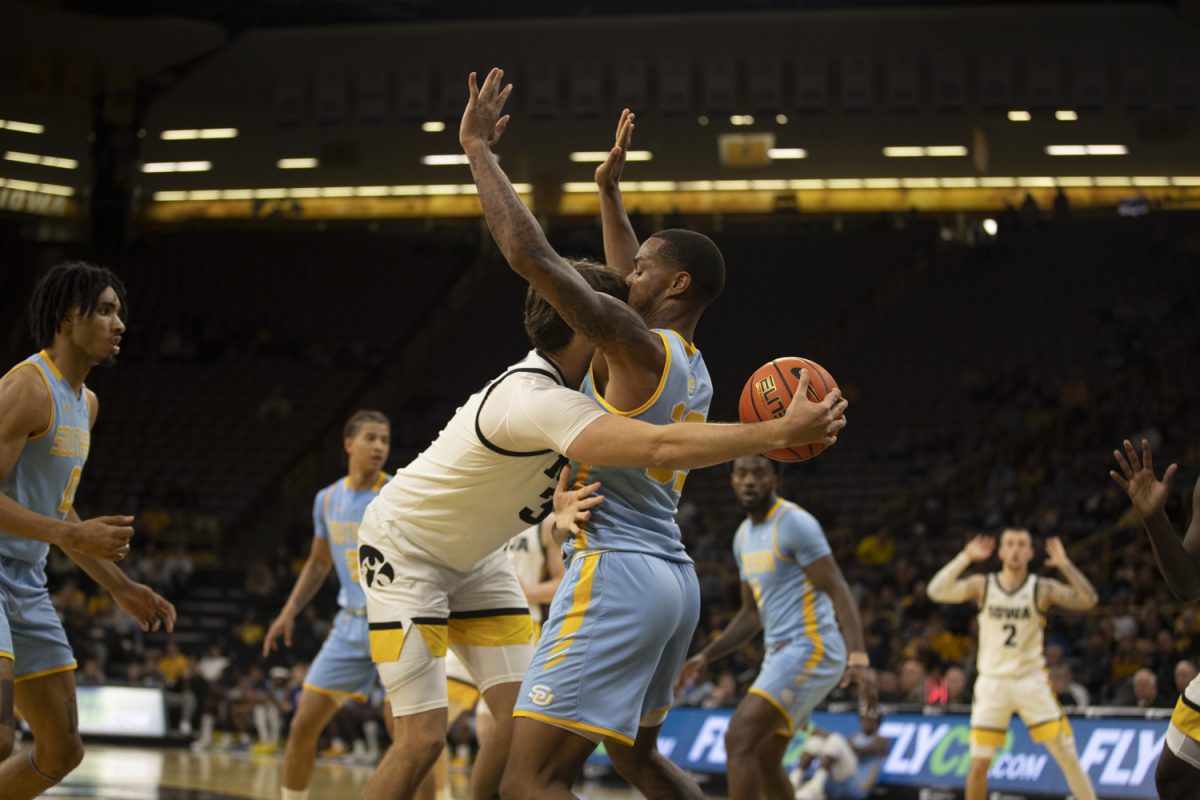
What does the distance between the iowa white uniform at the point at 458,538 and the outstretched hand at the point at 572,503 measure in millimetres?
166

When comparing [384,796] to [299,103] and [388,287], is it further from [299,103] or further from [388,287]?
[388,287]

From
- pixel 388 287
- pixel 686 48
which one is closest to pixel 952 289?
pixel 686 48

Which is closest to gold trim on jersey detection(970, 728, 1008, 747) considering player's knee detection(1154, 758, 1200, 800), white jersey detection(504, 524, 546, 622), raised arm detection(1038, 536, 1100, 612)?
raised arm detection(1038, 536, 1100, 612)

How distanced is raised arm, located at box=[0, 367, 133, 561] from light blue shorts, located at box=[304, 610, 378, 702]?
3.00 m

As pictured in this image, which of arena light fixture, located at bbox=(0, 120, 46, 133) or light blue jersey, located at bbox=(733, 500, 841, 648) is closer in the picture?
light blue jersey, located at bbox=(733, 500, 841, 648)

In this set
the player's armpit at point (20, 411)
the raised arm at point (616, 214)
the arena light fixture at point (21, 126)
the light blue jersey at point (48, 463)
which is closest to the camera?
the player's armpit at point (20, 411)

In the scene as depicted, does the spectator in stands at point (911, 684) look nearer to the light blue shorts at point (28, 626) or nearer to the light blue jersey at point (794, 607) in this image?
the light blue jersey at point (794, 607)

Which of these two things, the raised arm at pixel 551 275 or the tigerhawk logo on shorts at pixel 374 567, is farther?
the tigerhawk logo on shorts at pixel 374 567

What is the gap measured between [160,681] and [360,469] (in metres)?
10.1

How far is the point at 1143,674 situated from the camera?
11375mm

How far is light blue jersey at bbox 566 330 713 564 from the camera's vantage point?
15.3 ft

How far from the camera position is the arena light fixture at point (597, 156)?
2592cm

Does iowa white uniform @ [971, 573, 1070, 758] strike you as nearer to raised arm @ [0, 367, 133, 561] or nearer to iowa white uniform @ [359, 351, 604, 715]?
iowa white uniform @ [359, 351, 604, 715]

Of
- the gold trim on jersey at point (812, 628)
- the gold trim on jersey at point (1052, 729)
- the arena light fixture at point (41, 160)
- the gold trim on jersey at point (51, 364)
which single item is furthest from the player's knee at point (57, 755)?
the arena light fixture at point (41, 160)
